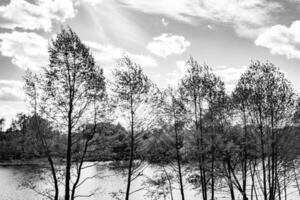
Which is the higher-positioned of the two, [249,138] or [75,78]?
[75,78]

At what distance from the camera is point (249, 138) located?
20656 millimetres

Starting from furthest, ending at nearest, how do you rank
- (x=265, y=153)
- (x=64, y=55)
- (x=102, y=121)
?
(x=265, y=153), (x=102, y=121), (x=64, y=55)

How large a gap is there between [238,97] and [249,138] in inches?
143

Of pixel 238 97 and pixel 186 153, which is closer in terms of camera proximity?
pixel 238 97

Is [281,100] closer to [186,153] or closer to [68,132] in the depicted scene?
[186,153]

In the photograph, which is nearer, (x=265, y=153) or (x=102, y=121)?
(x=102, y=121)

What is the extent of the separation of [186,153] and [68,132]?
1038 centimetres

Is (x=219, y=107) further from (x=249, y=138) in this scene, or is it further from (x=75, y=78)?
(x=75, y=78)

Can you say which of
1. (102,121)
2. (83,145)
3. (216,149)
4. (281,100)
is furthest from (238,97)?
(83,145)

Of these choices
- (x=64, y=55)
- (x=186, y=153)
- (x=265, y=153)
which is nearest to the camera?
(x=64, y=55)

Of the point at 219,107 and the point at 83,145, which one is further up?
the point at 219,107

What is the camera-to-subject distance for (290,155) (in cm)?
2036

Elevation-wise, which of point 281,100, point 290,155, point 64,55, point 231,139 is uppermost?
point 64,55

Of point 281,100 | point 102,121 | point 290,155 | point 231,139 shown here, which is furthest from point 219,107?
point 102,121
